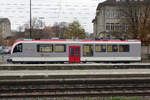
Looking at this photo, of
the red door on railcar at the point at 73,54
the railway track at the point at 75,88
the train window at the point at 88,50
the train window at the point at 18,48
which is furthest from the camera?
the train window at the point at 88,50

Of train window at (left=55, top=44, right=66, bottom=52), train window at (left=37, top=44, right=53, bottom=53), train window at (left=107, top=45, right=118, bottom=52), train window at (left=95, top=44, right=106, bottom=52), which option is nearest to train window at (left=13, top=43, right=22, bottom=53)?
train window at (left=37, top=44, right=53, bottom=53)

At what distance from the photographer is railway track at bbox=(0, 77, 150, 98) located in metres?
8.17

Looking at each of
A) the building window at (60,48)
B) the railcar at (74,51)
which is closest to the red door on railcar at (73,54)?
the railcar at (74,51)

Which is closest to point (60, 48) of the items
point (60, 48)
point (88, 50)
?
point (60, 48)

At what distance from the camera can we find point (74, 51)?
18031 mm

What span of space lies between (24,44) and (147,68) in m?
12.9

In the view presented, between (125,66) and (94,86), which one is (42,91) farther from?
(125,66)

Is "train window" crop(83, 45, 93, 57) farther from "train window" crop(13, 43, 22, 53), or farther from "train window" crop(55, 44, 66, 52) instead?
"train window" crop(13, 43, 22, 53)

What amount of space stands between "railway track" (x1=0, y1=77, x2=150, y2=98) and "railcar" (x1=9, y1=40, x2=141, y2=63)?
25.9 ft

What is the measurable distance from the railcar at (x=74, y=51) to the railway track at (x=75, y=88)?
7903 mm

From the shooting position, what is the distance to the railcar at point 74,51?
17484 millimetres

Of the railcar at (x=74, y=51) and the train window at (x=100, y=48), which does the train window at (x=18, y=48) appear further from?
the train window at (x=100, y=48)

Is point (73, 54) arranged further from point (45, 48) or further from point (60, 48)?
point (45, 48)

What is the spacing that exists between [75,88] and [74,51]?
361 inches
